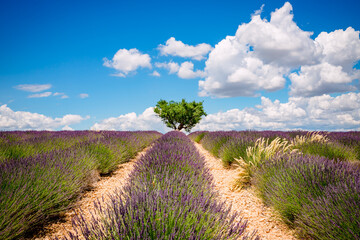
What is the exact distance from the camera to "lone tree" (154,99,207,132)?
33.2 m

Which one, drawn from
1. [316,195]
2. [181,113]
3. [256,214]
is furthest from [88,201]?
[181,113]

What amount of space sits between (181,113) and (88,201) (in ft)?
94.8

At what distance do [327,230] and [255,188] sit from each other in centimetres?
221

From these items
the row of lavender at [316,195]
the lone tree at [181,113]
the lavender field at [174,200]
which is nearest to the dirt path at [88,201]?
the lavender field at [174,200]

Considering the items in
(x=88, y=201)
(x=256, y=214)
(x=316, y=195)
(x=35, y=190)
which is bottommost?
(x=256, y=214)

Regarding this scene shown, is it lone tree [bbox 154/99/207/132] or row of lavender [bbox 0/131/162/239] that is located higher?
lone tree [bbox 154/99/207/132]

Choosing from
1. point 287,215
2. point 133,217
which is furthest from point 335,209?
point 133,217

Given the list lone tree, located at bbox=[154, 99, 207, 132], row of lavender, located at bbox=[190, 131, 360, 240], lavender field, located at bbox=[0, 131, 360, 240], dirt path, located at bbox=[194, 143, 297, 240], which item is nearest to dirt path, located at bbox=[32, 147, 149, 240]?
lavender field, located at bbox=[0, 131, 360, 240]

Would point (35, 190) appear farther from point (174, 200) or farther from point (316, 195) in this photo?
point (316, 195)

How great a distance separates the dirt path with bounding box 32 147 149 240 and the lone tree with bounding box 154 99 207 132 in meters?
26.1

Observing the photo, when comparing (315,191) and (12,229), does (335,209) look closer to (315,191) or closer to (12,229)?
(315,191)

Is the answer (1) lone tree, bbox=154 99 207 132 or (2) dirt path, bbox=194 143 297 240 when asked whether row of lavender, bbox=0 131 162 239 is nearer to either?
(2) dirt path, bbox=194 143 297 240

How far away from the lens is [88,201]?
409 cm

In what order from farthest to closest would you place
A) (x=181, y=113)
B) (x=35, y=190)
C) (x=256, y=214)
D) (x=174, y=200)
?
(x=181, y=113), (x=256, y=214), (x=35, y=190), (x=174, y=200)
